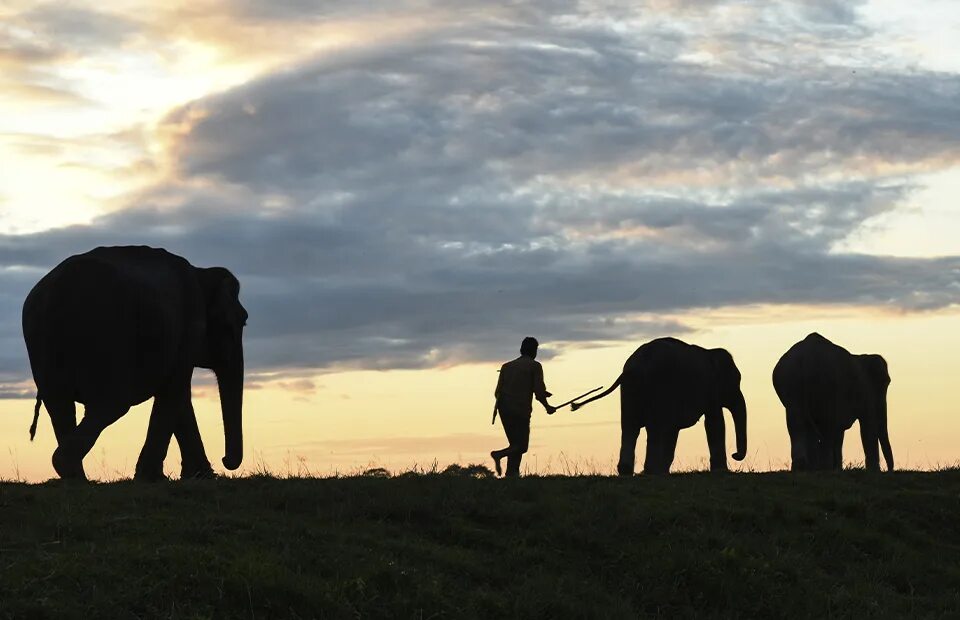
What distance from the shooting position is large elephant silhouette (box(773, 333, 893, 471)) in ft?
96.6

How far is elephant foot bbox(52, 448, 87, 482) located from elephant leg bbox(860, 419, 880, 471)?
55.2 ft

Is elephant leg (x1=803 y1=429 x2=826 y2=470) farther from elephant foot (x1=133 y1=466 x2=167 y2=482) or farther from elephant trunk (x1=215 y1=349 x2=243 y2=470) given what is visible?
elephant foot (x1=133 y1=466 x2=167 y2=482)

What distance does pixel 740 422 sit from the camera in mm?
31625

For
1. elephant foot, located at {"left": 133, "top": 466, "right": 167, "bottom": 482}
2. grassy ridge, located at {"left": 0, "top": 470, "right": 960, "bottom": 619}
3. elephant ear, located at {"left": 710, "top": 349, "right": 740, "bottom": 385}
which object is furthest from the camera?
elephant ear, located at {"left": 710, "top": 349, "right": 740, "bottom": 385}

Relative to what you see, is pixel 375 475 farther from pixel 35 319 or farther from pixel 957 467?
pixel 957 467

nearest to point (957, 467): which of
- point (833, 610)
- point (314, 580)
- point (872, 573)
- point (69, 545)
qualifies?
point (872, 573)

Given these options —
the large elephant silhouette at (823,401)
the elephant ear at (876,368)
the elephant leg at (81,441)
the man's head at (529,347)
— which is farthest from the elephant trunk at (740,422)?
the elephant leg at (81,441)

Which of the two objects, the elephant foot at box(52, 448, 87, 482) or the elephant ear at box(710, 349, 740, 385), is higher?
the elephant ear at box(710, 349, 740, 385)

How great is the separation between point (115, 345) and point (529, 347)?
6.82 metres

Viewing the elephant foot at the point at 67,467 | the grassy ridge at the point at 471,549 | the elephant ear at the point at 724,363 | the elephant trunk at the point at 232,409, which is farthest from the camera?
the elephant ear at the point at 724,363

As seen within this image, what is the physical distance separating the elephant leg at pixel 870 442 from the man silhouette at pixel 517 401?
9645 millimetres

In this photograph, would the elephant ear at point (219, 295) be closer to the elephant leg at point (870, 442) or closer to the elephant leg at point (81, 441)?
the elephant leg at point (81, 441)

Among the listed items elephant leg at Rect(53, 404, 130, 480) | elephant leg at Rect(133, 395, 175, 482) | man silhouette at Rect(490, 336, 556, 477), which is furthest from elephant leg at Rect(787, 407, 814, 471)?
elephant leg at Rect(53, 404, 130, 480)

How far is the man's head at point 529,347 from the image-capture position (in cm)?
2388
